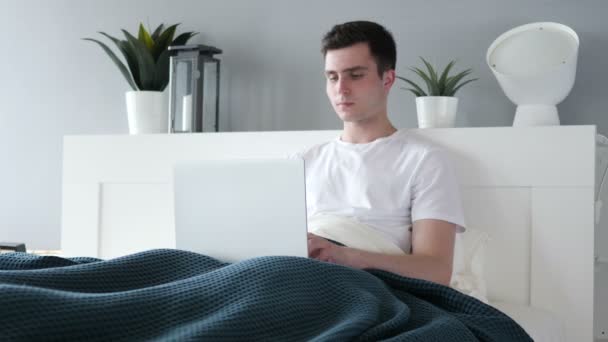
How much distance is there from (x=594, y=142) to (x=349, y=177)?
2.14 ft

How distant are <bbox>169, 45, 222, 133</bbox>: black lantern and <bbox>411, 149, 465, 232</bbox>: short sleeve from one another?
0.89 meters

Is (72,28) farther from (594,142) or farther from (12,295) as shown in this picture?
(12,295)

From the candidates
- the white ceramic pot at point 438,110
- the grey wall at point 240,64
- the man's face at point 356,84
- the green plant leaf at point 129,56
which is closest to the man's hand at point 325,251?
the man's face at point 356,84

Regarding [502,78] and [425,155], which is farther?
[502,78]

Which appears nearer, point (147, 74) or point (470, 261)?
point (470, 261)

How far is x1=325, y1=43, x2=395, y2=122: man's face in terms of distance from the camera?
2.18m

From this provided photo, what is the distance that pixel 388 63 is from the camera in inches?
88.1

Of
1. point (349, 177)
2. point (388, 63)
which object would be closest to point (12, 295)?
point (349, 177)

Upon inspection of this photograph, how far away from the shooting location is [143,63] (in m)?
2.72

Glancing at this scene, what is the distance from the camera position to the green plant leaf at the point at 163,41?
276 centimetres

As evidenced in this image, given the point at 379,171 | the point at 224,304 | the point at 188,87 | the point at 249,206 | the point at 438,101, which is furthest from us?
the point at 188,87

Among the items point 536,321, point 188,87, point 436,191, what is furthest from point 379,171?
point 188,87

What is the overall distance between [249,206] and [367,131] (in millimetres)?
768

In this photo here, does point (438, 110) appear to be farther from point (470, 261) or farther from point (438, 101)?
point (470, 261)
